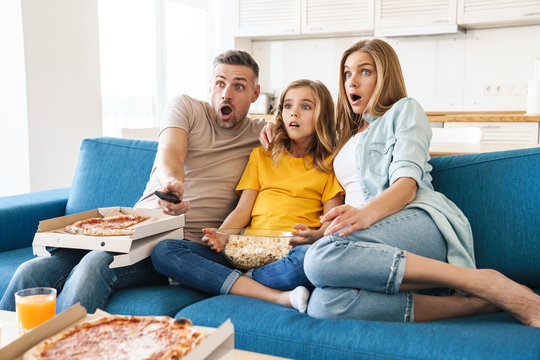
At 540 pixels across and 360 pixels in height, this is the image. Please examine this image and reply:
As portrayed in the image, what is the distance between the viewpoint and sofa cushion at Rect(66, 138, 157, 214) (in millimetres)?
2262

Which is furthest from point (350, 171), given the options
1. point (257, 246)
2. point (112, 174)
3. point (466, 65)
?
point (466, 65)

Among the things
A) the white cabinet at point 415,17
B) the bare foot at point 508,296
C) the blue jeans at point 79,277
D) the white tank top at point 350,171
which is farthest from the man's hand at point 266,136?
the white cabinet at point 415,17

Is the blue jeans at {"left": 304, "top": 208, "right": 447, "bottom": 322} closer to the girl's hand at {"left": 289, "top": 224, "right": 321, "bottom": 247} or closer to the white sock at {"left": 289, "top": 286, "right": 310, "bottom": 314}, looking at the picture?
the white sock at {"left": 289, "top": 286, "right": 310, "bottom": 314}

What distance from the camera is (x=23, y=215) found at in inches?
84.4

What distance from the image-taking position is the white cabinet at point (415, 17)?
15.6 ft

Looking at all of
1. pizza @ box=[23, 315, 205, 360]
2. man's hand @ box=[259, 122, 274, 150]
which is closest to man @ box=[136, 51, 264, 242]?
man's hand @ box=[259, 122, 274, 150]

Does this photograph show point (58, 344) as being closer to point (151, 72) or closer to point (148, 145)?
point (148, 145)

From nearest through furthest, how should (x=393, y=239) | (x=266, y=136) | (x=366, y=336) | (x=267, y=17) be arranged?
(x=366, y=336) < (x=393, y=239) < (x=266, y=136) < (x=267, y=17)

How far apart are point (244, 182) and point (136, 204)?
45cm

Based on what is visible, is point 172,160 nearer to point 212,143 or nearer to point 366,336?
point 212,143

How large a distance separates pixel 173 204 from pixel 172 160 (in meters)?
0.29

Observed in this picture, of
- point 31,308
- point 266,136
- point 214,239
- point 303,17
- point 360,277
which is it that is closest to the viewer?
point 31,308

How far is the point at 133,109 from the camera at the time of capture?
4957mm

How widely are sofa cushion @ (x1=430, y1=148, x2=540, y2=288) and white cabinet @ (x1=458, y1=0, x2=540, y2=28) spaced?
3.37m
